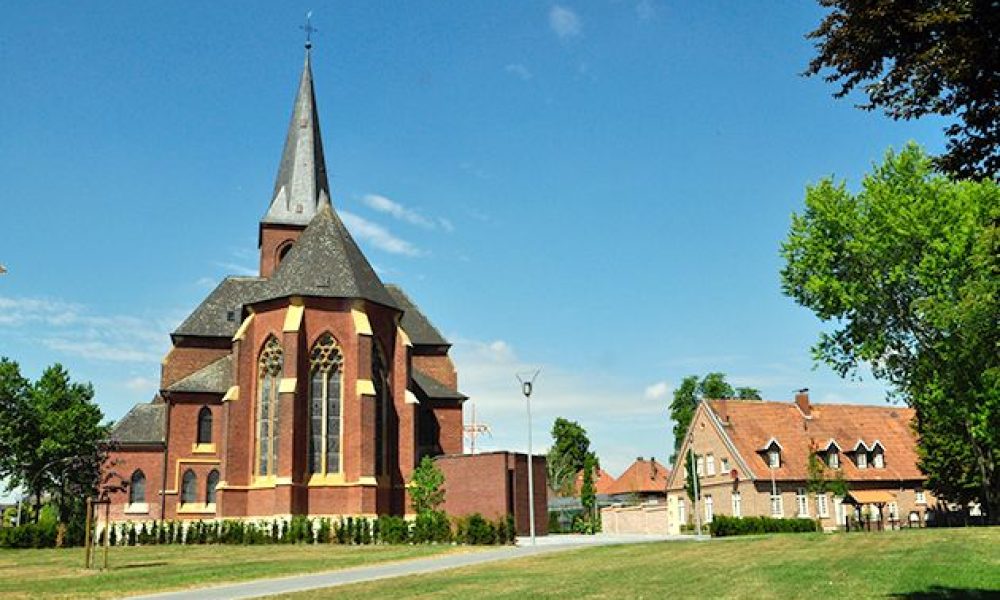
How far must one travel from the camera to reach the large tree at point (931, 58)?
823 cm

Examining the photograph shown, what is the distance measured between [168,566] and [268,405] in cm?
1655

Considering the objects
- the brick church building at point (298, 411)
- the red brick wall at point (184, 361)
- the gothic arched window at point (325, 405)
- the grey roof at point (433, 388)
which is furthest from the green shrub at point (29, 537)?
the grey roof at point (433, 388)

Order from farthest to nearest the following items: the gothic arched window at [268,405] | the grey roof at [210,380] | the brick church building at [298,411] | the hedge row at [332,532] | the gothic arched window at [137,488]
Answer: the grey roof at [210,380] → the gothic arched window at [137,488] → the gothic arched window at [268,405] → the brick church building at [298,411] → the hedge row at [332,532]

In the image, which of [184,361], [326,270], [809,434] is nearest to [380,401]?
[326,270]

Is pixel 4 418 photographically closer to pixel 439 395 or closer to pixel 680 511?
pixel 439 395

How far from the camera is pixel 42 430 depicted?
1983 inches

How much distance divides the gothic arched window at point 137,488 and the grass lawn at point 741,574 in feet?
95.5

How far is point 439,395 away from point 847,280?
22.4 metres

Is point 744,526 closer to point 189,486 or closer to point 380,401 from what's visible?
point 380,401

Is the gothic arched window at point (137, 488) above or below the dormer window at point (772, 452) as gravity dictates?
below

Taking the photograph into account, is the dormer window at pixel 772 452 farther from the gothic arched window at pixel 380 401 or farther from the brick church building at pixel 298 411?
the gothic arched window at pixel 380 401

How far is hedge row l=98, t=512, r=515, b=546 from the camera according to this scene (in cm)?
3203

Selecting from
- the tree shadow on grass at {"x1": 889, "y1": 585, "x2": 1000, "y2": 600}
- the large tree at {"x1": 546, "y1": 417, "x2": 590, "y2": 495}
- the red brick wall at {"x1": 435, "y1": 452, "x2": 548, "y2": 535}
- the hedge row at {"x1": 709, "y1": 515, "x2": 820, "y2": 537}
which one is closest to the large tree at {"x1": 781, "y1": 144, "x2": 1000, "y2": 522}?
the hedge row at {"x1": 709, "y1": 515, "x2": 820, "y2": 537}

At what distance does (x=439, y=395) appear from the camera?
163ft
